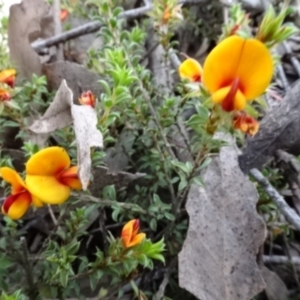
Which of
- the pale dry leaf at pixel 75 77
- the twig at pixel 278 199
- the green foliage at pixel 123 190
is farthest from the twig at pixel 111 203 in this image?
the pale dry leaf at pixel 75 77

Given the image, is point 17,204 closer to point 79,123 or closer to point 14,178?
point 14,178

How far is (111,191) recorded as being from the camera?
1.05 m

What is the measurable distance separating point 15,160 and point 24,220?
0.15 m

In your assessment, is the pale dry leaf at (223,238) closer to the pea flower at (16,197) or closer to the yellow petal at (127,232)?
the yellow petal at (127,232)

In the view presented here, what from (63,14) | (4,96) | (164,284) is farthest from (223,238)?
(63,14)

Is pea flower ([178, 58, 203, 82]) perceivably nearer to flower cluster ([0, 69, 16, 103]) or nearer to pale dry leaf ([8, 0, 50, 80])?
flower cluster ([0, 69, 16, 103])

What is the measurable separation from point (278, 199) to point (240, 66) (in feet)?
1.26

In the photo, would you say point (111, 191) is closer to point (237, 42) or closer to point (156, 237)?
point (156, 237)

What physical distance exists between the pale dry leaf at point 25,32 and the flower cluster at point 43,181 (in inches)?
24.2

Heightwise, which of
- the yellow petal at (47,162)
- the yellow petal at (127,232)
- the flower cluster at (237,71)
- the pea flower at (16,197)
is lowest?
the yellow petal at (127,232)

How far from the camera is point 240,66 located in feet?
2.72

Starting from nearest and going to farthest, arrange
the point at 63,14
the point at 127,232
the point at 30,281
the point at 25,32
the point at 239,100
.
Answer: the point at 239,100 → the point at 127,232 → the point at 30,281 → the point at 25,32 → the point at 63,14

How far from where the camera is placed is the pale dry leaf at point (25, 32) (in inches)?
57.7

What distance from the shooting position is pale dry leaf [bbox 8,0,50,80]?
1467 mm
